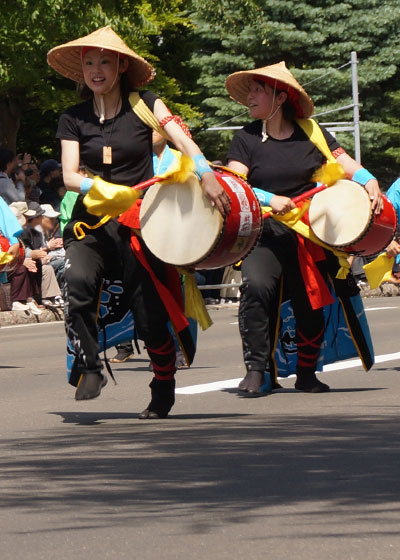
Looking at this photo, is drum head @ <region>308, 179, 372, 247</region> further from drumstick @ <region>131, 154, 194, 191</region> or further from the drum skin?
drumstick @ <region>131, 154, 194, 191</region>

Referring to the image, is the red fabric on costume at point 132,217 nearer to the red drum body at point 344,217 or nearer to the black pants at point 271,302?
the black pants at point 271,302

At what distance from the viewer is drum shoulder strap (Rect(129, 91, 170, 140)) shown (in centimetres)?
870

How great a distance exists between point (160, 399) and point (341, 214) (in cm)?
196

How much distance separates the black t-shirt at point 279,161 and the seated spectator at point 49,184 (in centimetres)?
1217

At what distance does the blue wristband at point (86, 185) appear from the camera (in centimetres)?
851

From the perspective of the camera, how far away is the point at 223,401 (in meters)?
10.2

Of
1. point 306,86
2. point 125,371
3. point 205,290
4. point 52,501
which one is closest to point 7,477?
point 52,501

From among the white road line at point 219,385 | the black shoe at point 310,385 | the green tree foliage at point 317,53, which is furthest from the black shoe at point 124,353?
the green tree foliage at point 317,53

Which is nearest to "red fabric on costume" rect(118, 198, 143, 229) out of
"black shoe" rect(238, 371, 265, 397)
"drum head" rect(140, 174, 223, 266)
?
"drum head" rect(140, 174, 223, 266)

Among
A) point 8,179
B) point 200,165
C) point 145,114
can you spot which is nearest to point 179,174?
point 200,165

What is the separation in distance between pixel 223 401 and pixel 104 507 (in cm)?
425

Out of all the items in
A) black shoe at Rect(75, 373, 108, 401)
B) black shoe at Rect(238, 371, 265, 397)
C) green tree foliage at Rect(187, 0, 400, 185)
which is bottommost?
green tree foliage at Rect(187, 0, 400, 185)

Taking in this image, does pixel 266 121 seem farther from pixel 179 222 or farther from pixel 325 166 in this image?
pixel 179 222

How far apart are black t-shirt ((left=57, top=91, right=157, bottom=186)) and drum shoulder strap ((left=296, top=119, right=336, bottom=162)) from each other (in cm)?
169
